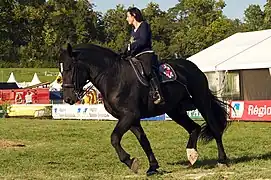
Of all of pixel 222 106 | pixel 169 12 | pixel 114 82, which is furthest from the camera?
pixel 169 12

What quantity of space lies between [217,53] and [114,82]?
24.6 metres

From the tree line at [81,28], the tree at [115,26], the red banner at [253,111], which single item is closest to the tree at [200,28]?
the tree line at [81,28]

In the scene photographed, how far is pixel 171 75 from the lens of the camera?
11055mm

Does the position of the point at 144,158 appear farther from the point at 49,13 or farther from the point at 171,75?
the point at 49,13

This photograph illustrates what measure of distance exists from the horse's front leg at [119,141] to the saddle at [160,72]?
0.74m

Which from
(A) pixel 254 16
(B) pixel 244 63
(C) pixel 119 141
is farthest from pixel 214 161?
(A) pixel 254 16

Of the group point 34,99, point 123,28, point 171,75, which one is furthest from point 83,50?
point 123,28

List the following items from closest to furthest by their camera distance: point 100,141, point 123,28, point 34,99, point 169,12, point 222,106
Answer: point 222,106, point 100,141, point 34,99, point 123,28, point 169,12

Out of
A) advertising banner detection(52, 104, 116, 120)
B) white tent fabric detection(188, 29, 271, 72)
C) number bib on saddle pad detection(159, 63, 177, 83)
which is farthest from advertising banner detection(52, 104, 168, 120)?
number bib on saddle pad detection(159, 63, 177, 83)

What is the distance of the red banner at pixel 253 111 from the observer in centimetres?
2652

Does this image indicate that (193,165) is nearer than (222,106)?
Yes

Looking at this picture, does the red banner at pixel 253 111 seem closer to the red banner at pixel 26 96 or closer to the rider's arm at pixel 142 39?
the rider's arm at pixel 142 39

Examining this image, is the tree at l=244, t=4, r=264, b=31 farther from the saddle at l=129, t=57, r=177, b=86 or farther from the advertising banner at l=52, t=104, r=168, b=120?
the saddle at l=129, t=57, r=177, b=86

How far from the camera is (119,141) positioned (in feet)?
33.0
